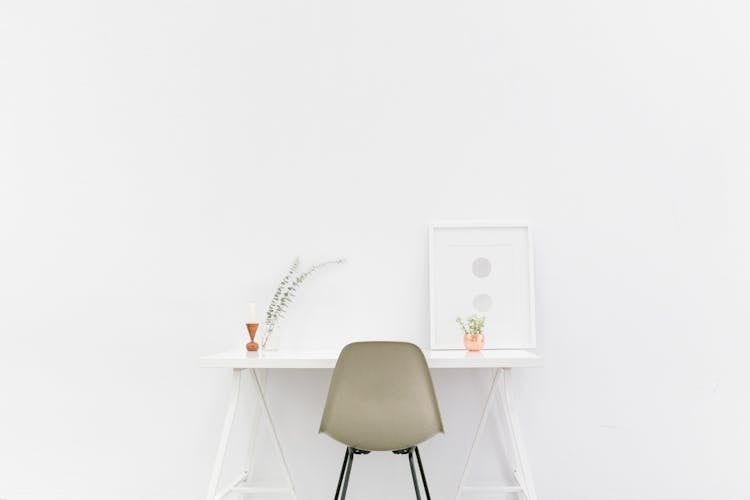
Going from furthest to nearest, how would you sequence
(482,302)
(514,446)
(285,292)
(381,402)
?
1. (285,292)
2. (482,302)
3. (514,446)
4. (381,402)

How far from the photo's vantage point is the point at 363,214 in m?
2.81

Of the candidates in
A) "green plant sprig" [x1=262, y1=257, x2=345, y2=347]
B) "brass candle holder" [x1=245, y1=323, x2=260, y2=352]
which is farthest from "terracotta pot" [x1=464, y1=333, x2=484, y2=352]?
"brass candle holder" [x1=245, y1=323, x2=260, y2=352]

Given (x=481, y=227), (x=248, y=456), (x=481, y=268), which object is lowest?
(x=248, y=456)

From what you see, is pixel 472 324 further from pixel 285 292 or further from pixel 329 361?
pixel 285 292

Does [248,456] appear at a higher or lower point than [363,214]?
lower

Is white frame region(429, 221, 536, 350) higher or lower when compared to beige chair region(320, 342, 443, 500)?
higher

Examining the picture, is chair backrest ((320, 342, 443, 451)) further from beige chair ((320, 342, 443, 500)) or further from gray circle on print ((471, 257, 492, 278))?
gray circle on print ((471, 257, 492, 278))

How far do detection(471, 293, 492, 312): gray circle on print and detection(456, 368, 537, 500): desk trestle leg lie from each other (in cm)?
28

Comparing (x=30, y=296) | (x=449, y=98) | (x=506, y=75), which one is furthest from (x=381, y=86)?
(x=30, y=296)

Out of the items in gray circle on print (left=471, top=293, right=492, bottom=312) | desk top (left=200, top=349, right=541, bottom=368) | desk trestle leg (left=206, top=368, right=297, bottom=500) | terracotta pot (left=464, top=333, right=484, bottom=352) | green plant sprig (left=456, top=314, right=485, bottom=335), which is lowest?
desk trestle leg (left=206, top=368, right=297, bottom=500)

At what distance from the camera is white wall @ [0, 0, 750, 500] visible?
8.89 ft

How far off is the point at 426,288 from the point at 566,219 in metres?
0.74

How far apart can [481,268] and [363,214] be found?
61 centimetres

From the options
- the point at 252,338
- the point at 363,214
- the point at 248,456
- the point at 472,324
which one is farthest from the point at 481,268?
the point at 248,456
